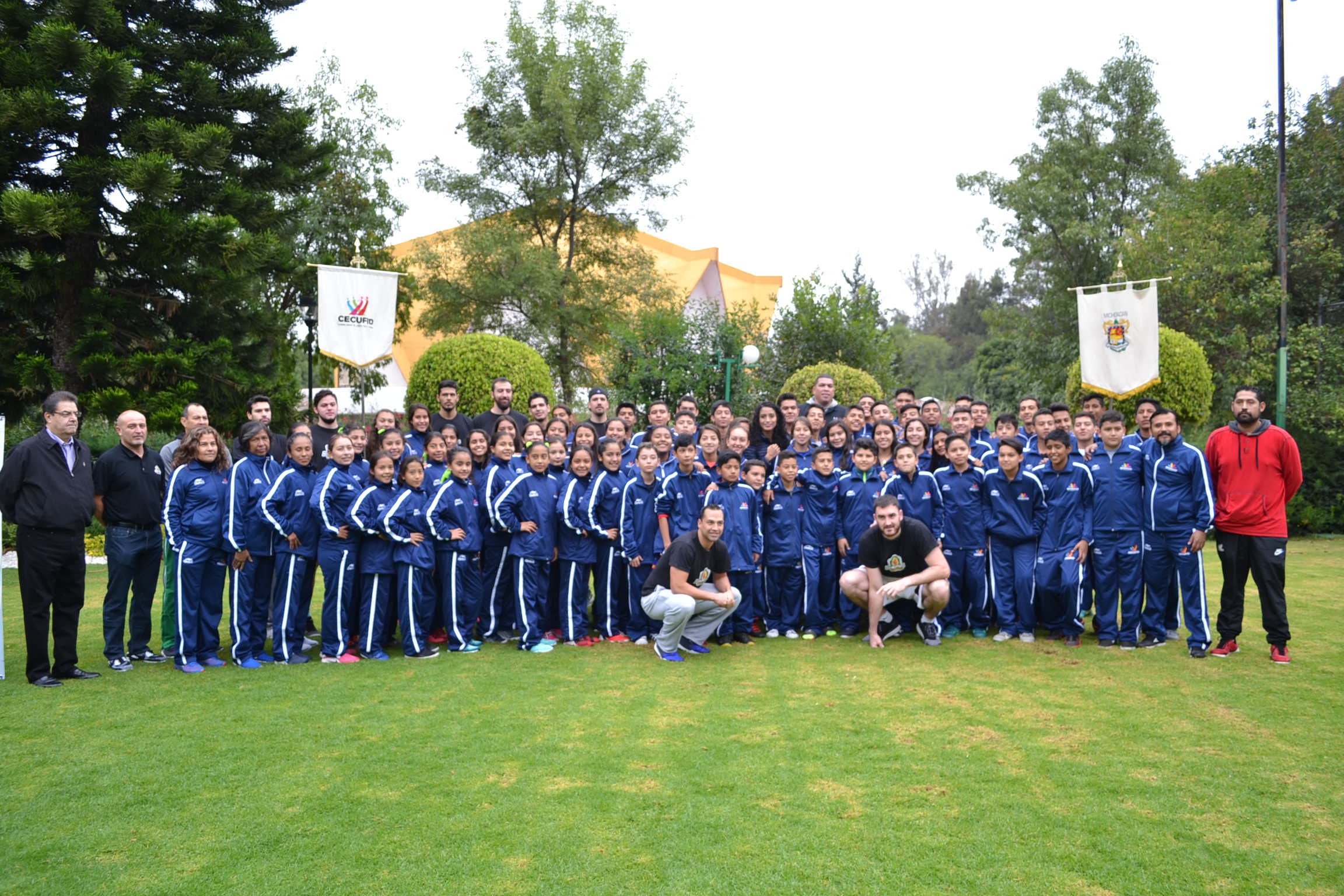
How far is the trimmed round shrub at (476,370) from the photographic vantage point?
1118cm

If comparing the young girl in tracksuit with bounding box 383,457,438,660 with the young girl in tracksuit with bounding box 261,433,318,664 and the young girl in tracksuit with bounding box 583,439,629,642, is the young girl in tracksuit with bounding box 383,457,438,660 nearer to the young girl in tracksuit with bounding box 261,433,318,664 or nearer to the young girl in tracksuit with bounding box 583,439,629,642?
the young girl in tracksuit with bounding box 261,433,318,664

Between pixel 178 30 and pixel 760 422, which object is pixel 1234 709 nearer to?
pixel 760 422

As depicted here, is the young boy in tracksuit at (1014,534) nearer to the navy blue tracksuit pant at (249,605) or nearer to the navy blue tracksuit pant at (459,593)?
the navy blue tracksuit pant at (459,593)

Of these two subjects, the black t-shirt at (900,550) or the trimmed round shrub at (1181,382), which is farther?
the trimmed round shrub at (1181,382)

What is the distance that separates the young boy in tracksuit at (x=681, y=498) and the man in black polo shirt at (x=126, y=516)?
3.49 metres

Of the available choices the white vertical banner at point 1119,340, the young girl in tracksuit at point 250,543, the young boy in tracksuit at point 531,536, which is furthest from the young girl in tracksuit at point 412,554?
the white vertical banner at point 1119,340

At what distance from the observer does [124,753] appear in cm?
433

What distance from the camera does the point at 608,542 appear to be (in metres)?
6.98

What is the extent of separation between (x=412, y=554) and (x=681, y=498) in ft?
6.71

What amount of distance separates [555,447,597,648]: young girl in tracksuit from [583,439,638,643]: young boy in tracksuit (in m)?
0.06

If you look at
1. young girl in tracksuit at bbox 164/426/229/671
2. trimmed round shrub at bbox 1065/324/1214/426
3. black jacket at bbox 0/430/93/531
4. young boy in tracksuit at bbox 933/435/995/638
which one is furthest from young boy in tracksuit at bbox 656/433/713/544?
trimmed round shrub at bbox 1065/324/1214/426

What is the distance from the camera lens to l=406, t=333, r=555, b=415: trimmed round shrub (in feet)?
36.7

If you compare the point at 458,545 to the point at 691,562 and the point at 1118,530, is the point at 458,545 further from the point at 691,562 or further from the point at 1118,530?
the point at 1118,530

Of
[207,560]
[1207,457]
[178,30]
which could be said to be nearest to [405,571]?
[207,560]
